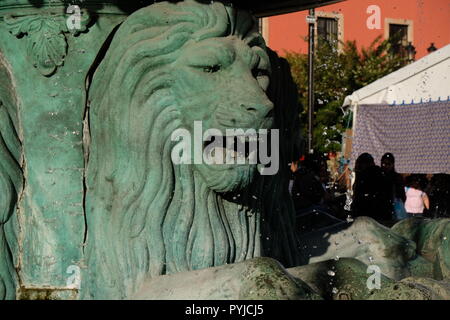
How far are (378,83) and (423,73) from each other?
463mm

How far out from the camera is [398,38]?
58.9 ft

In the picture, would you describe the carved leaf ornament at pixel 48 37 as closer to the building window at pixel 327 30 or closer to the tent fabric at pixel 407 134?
the tent fabric at pixel 407 134

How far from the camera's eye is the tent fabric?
26.9 feet

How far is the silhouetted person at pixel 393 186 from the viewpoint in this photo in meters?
7.50

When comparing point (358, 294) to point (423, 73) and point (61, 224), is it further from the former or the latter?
point (423, 73)

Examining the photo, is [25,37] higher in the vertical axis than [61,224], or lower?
higher

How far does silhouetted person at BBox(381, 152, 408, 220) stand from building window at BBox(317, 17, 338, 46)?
636cm

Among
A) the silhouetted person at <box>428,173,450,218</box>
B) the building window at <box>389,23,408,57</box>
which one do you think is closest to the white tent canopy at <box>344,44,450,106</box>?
the silhouetted person at <box>428,173,450,218</box>

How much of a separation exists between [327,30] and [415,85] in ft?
23.1

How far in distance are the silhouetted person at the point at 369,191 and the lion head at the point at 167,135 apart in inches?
131

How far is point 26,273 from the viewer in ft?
12.3

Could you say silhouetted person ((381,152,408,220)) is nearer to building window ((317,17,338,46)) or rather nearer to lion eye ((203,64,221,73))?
lion eye ((203,64,221,73))
